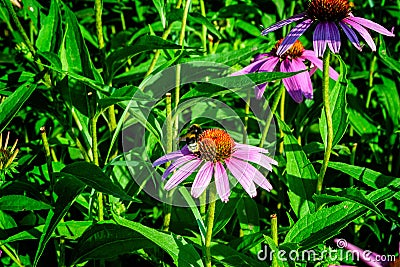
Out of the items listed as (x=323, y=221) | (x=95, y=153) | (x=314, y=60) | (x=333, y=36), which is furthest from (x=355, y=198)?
(x=95, y=153)

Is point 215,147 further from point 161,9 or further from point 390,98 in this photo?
point 390,98

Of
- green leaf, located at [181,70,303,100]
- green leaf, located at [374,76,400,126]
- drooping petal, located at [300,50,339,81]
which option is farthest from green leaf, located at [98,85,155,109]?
green leaf, located at [374,76,400,126]

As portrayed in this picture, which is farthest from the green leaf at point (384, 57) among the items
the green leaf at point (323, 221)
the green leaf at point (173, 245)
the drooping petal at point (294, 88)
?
the green leaf at point (173, 245)

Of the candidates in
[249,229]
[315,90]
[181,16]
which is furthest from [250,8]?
[249,229]

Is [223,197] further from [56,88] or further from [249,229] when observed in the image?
[56,88]

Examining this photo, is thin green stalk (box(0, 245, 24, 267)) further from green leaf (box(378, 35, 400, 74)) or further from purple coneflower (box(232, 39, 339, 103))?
green leaf (box(378, 35, 400, 74))

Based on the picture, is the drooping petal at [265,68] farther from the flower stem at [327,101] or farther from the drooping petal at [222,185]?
the drooping petal at [222,185]
